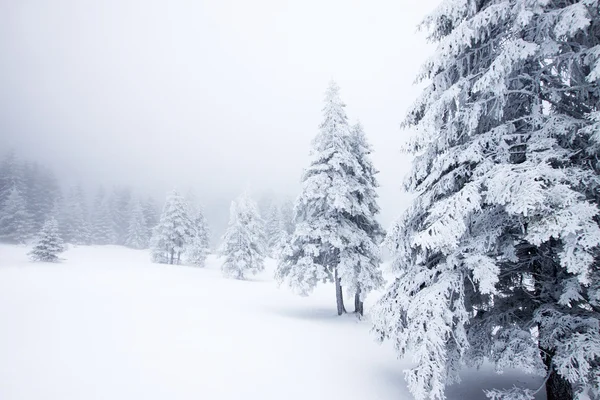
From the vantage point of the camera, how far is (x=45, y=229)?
27984 mm

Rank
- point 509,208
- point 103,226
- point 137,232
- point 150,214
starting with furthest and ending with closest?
point 150,214
point 103,226
point 137,232
point 509,208

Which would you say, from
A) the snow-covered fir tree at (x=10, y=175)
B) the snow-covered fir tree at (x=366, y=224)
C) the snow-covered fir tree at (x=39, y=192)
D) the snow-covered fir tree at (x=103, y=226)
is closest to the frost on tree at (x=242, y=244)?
the snow-covered fir tree at (x=366, y=224)

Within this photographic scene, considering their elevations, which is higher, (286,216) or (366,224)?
(286,216)

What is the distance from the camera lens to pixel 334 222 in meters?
15.8

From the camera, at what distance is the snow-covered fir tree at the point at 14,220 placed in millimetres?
39781

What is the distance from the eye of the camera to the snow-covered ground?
7.18 m

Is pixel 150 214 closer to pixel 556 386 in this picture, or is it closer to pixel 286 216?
pixel 286 216

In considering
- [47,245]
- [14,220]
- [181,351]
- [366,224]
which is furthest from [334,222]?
[14,220]

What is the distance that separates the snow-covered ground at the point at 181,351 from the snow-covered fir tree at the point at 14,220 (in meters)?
30.2

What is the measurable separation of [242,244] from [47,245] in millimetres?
18134

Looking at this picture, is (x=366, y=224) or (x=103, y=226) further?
(x=103, y=226)

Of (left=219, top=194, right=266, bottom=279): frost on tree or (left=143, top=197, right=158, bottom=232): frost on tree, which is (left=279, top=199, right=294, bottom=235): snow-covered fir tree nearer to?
(left=219, top=194, right=266, bottom=279): frost on tree

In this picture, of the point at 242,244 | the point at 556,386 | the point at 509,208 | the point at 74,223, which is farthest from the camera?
the point at 74,223

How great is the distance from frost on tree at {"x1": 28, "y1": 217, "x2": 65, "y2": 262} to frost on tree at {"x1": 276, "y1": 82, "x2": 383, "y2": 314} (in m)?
24.8
